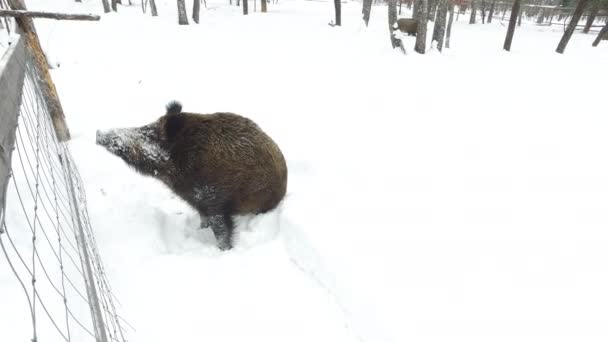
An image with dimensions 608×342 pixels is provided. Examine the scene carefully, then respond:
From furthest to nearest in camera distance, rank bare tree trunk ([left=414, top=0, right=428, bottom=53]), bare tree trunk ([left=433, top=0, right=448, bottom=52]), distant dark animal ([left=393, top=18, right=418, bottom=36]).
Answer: distant dark animal ([left=393, top=18, right=418, bottom=36]), bare tree trunk ([left=433, top=0, right=448, bottom=52]), bare tree trunk ([left=414, top=0, right=428, bottom=53])

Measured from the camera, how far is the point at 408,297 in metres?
2.66

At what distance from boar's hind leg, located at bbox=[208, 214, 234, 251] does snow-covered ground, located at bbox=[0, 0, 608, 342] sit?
0.42 ft

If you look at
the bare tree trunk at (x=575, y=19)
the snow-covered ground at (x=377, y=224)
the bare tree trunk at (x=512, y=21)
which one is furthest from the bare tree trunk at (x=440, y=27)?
the bare tree trunk at (x=575, y=19)

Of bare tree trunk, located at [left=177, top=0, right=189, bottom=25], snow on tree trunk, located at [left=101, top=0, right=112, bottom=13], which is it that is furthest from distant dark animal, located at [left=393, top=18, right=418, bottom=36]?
snow on tree trunk, located at [left=101, top=0, right=112, bottom=13]

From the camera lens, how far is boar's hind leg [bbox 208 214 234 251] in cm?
361

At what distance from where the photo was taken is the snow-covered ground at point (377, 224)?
2637mm

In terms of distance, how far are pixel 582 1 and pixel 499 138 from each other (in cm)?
1492

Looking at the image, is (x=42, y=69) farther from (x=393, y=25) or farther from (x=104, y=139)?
(x=393, y=25)

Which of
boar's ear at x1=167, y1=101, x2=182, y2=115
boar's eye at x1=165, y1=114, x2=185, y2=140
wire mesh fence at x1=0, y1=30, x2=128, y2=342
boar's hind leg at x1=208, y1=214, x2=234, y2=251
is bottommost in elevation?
boar's hind leg at x1=208, y1=214, x2=234, y2=251

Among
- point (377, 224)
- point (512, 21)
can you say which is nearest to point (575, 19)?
point (512, 21)

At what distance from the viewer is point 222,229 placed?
144 inches

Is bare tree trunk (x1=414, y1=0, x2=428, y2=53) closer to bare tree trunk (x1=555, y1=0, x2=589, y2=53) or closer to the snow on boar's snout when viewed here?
bare tree trunk (x1=555, y1=0, x2=589, y2=53)

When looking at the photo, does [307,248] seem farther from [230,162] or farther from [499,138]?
[499,138]

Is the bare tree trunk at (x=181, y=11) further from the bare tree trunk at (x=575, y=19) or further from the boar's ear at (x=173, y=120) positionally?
the bare tree trunk at (x=575, y=19)
